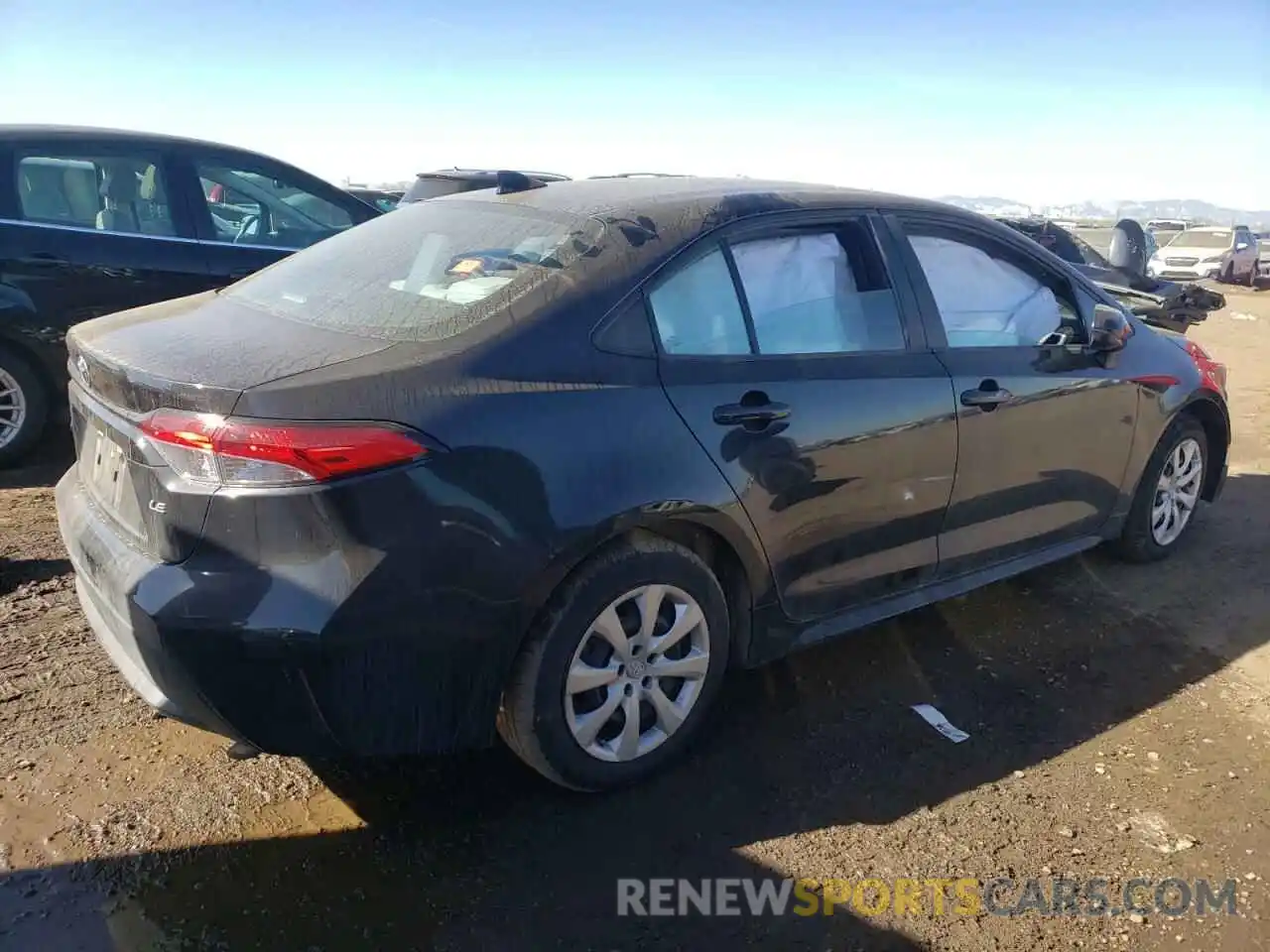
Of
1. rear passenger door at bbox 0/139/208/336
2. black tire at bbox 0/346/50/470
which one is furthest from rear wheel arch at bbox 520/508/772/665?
black tire at bbox 0/346/50/470

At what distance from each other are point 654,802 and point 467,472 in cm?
113

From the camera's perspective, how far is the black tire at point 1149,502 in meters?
4.43

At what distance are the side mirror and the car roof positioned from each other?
0.83 m

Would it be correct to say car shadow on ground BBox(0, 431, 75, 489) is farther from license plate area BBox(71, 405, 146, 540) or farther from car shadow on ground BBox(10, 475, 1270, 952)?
car shadow on ground BBox(10, 475, 1270, 952)

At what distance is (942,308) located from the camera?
3514mm

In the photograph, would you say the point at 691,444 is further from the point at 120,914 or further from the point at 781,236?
the point at 120,914

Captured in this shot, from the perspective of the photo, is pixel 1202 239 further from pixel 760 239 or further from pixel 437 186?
pixel 760 239

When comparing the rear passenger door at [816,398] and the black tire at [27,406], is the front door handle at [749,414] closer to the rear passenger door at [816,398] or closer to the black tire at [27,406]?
the rear passenger door at [816,398]

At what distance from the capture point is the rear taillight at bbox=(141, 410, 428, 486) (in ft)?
7.32

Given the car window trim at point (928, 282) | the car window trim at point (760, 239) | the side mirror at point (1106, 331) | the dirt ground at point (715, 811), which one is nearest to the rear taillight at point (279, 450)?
the car window trim at point (760, 239)

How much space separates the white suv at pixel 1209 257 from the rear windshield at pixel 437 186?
21790mm

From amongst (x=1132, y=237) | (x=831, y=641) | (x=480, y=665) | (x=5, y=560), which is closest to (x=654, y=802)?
(x=480, y=665)

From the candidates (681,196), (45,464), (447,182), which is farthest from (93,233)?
(681,196)

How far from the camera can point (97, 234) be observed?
5.48m
